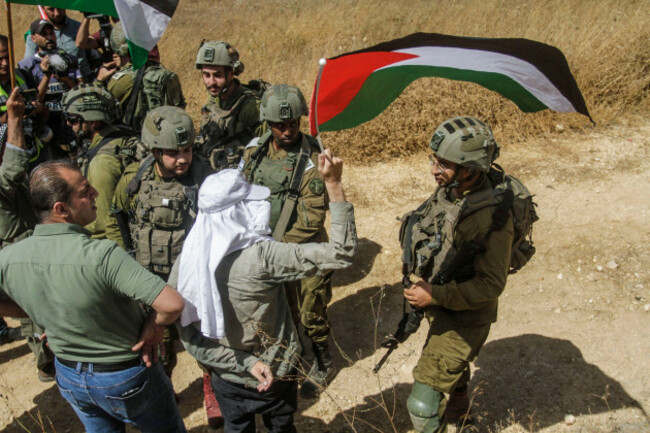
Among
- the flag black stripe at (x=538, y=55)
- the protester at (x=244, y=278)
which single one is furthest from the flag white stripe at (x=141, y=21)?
the protester at (x=244, y=278)

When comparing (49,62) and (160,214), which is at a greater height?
(49,62)

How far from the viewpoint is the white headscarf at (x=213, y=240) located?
2.37 meters

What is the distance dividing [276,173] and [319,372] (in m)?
1.71

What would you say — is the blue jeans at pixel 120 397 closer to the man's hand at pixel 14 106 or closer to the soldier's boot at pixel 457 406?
the man's hand at pixel 14 106

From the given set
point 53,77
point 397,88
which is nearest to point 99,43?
point 53,77

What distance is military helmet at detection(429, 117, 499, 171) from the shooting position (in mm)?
2822

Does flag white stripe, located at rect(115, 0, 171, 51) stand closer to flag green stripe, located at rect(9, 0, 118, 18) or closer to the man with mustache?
flag green stripe, located at rect(9, 0, 118, 18)

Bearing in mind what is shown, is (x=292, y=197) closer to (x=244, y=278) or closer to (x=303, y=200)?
(x=303, y=200)

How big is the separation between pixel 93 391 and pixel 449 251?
6.61 feet

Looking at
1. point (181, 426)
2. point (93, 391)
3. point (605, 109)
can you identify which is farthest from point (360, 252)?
point (605, 109)

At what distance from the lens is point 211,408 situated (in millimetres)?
3951

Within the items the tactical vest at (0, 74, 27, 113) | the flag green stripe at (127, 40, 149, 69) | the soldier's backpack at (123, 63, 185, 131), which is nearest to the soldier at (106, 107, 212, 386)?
the flag green stripe at (127, 40, 149, 69)

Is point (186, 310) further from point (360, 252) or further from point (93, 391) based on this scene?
point (360, 252)

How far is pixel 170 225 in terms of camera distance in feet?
11.6
